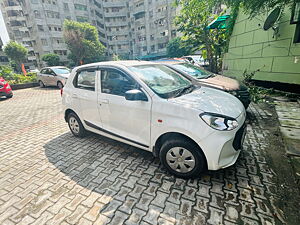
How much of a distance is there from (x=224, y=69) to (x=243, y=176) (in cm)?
945

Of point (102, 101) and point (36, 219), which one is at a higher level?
point (102, 101)

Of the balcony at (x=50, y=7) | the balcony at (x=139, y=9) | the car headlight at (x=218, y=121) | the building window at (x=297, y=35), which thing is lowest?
the car headlight at (x=218, y=121)

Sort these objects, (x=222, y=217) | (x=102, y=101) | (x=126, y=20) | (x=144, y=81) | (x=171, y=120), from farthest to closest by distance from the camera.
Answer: (x=126, y=20) → (x=102, y=101) → (x=144, y=81) → (x=171, y=120) → (x=222, y=217)

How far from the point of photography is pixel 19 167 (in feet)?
9.63

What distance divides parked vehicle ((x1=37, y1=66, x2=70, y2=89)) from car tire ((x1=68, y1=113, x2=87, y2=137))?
8099 mm

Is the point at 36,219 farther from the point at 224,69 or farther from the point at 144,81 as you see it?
the point at 224,69

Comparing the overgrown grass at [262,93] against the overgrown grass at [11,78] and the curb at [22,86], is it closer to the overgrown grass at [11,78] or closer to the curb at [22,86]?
the curb at [22,86]

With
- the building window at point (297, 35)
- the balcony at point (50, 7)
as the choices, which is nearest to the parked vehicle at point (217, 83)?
the building window at point (297, 35)

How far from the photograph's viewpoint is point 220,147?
1956 millimetres

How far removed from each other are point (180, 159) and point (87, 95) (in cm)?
224

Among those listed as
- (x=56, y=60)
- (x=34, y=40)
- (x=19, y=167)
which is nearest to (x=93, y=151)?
(x=19, y=167)

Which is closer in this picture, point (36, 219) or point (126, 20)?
point (36, 219)

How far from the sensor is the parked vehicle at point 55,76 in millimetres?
10758

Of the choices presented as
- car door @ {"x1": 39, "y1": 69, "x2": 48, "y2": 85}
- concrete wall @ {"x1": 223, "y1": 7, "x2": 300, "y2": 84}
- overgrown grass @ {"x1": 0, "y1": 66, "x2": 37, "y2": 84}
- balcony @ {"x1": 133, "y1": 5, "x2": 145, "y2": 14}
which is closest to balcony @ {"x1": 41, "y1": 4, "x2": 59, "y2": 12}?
balcony @ {"x1": 133, "y1": 5, "x2": 145, "y2": 14}
